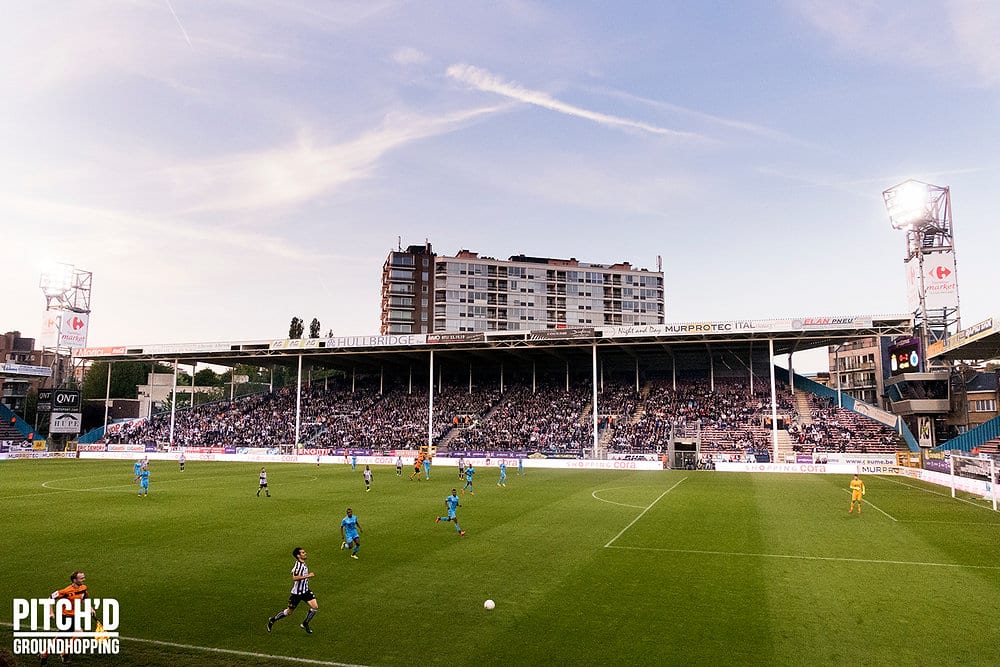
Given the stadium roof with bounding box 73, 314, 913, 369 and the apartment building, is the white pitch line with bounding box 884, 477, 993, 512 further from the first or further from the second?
the apartment building

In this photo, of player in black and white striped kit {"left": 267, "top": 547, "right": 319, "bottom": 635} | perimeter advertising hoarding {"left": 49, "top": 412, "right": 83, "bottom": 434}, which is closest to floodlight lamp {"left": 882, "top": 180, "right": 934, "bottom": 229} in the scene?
player in black and white striped kit {"left": 267, "top": 547, "right": 319, "bottom": 635}

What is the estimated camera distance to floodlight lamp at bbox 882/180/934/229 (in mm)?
53812

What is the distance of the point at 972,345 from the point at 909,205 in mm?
16744

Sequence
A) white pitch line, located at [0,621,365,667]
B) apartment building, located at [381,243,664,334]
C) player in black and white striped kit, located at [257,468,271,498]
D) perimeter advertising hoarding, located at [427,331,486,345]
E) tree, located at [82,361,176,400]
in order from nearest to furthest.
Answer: white pitch line, located at [0,621,365,667] < player in black and white striped kit, located at [257,468,271,498] < perimeter advertising hoarding, located at [427,331,486,345] < apartment building, located at [381,243,664,334] < tree, located at [82,361,176,400]

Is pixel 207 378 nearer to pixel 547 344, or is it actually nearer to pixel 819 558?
pixel 547 344

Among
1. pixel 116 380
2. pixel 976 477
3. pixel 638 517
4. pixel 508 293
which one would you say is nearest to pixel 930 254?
pixel 976 477

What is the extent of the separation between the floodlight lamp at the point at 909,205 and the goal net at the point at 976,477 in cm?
2533

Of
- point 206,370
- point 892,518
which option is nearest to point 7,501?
point 892,518

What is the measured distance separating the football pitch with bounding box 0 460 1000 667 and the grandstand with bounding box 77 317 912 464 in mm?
28830

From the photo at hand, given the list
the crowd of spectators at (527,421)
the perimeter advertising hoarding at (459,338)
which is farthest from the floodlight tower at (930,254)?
the perimeter advertising hoarding at (459,338)

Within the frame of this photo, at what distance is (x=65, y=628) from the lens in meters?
11.6

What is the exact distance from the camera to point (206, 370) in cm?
16975

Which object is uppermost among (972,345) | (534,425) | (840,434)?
(972,345)

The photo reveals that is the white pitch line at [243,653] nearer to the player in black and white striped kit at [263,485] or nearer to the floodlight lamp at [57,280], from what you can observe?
the player in black and white striped kit at [263,485]
